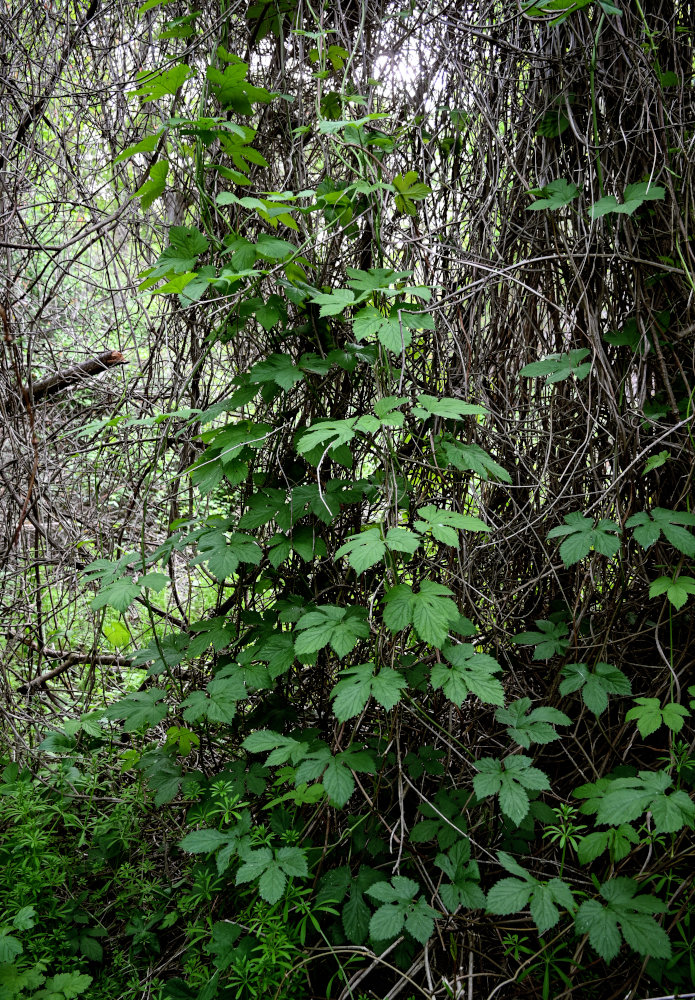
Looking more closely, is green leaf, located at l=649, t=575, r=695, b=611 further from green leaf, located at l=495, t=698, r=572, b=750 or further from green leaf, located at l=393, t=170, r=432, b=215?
green leaf, located at l=393, t=170, r=432, b=215

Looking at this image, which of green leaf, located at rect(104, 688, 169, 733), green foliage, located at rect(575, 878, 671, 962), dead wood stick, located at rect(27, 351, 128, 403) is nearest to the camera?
green foliage, located at rect(575, 878, 671, 962)

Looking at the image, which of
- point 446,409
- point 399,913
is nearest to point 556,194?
point 446,409

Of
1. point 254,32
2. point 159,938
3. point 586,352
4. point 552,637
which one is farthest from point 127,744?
point 254,32

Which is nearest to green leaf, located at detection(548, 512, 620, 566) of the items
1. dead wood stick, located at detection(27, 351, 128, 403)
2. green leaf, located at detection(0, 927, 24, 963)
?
green leaf, located at detection(0, 927, 24, 963)

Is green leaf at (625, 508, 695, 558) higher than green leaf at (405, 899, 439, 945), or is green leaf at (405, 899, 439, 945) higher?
green leaf at (625, 508, 695, 558)

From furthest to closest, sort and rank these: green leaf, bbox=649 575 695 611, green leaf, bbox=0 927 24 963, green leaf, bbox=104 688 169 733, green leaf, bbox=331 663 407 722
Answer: green leaf, bbox=104 688 169 733 → green leaf, bbox=649 575 695 611 → green leaf, bbox=0 927 24 963 → green leaf, bbox=331 663 407 722

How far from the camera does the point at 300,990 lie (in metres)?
1.38

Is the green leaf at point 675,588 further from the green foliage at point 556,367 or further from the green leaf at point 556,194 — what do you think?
the green leaf at point 556,194

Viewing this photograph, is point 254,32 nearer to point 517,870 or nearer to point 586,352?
point 586,352

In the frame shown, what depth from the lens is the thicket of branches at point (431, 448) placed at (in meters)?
1.51

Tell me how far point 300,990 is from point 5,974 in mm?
682

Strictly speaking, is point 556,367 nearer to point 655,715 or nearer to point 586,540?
point 586,540

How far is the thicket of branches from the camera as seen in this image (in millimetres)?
1509

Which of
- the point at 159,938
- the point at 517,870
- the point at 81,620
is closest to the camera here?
the point at 517,870
